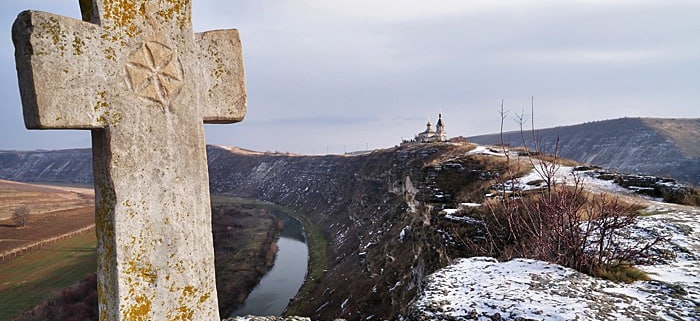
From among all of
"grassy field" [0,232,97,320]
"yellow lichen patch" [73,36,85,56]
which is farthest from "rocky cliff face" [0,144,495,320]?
"grassy field" [0,232,97,320]

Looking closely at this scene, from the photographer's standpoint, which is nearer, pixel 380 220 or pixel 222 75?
pixel 222 75

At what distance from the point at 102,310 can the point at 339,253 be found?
130 feet

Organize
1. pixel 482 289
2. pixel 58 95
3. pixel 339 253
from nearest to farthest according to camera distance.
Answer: pixel 58 95, pixel 482 289, pixel 339 253

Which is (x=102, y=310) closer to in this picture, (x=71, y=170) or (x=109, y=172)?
(x=109, y=172)

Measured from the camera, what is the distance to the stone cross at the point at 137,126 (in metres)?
2.02

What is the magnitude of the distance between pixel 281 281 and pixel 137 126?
34966 millimetres

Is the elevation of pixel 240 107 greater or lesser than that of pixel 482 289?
greater

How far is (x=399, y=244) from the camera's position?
26.8 metres

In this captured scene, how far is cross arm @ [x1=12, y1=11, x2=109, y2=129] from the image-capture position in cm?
193

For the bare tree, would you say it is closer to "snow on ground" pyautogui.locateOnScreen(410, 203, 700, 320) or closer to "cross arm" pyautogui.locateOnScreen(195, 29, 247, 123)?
"snow on ground" pyautogui.locateOnScreen(410, 203, 700, 320)

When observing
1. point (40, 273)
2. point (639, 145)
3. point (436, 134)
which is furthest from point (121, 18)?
point (639, 145)

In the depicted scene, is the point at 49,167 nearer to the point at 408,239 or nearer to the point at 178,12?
the point at 408,239

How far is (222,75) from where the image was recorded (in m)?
2.73

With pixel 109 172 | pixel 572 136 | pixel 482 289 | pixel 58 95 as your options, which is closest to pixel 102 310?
pixel 109 172
